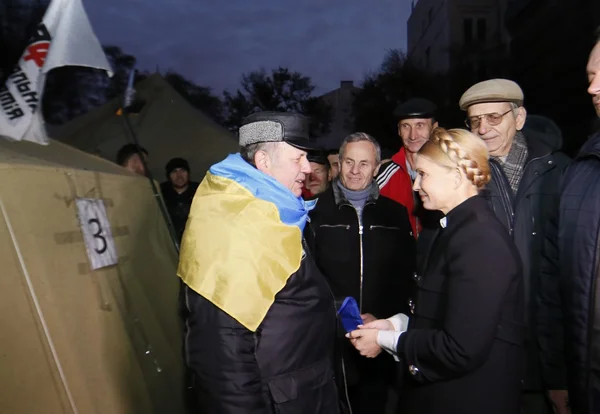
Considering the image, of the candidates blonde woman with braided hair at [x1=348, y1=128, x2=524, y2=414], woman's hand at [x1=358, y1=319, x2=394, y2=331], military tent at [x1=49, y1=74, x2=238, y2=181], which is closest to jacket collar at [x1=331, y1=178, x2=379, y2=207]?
woman's hand at [x1=358, y1=319, x2=394, y2=331]

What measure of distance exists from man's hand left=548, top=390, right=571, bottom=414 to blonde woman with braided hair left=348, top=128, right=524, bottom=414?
68 cm

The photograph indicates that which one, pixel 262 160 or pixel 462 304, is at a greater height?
pixel 262 160

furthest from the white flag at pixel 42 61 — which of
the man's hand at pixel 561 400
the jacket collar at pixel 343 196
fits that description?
the man's hand at pixel 561 400

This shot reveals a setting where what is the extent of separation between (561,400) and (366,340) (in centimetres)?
105

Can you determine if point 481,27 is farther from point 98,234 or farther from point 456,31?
point 98,234

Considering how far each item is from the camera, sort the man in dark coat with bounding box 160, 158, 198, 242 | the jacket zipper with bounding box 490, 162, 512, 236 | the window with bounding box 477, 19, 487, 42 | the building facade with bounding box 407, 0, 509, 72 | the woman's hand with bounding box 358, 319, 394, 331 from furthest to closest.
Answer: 1. the window with bounding box 477, 19, 487, 42
2. the building facade with bounding box 407, 0, 509, 72
3. the man in dark coat with bounding box 160, 158, 198, 242
4. the jacket zipper with bounding box 490, 162, 512, 236
5. the woman's hand with bounding box 358, 319, 394, 331

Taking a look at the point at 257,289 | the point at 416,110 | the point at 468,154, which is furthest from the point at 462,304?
the point at 416,110

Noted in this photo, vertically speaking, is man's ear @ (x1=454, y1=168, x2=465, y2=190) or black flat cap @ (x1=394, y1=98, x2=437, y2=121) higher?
black flat cap @ (x1=394, y1=98, x2=437, y2=121)

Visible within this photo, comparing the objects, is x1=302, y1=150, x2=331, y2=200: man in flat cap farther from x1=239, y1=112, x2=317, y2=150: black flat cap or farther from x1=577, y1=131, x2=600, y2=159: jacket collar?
x1=577, y1=131, x2=600, y2=159: jacket collar

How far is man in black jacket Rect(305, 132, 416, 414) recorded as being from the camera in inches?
124

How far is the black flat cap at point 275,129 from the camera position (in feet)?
6.72

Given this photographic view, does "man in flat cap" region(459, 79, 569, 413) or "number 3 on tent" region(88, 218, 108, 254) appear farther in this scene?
"number 3 on tent" region(88, 218, 108, 254)

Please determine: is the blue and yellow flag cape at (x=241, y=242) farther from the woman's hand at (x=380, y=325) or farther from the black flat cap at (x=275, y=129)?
the woman's hand at (x=380, y=325)

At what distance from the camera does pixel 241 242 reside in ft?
5.97
